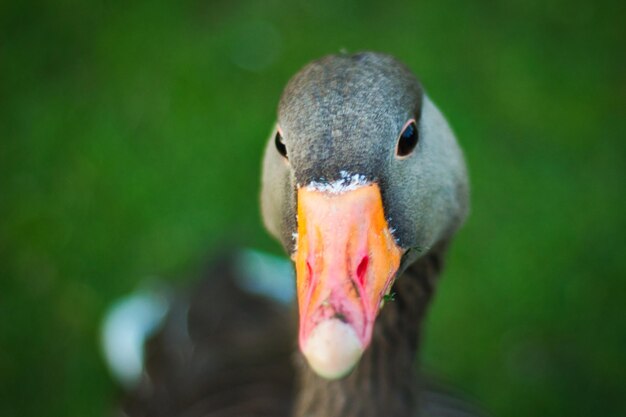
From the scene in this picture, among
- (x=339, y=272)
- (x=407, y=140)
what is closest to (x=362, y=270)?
(x=339, y=272)

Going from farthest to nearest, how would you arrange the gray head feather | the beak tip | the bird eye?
the bird eye < the gray head feather < the beak tip

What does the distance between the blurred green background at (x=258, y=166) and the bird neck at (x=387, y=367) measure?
137 cm

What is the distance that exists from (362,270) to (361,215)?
0.12 meters

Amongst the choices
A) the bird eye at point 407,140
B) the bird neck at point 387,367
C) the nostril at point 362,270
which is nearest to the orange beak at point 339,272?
the nostril at point 362,270

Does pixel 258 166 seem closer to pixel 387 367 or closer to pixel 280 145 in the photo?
pixel 387 367

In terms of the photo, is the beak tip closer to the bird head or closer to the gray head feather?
the bird head

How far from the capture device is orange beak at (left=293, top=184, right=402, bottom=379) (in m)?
1.34

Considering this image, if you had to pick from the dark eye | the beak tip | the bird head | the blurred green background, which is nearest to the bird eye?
the bird head

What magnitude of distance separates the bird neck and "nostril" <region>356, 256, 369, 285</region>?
550 millimetres

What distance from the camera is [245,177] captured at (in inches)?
155

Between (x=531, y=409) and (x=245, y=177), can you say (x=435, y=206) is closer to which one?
(x=531, y=409)

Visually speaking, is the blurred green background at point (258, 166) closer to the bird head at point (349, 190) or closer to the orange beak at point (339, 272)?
the bird head at point (349, 190)

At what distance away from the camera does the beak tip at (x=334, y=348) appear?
1.33 m

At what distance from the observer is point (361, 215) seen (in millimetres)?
1412
